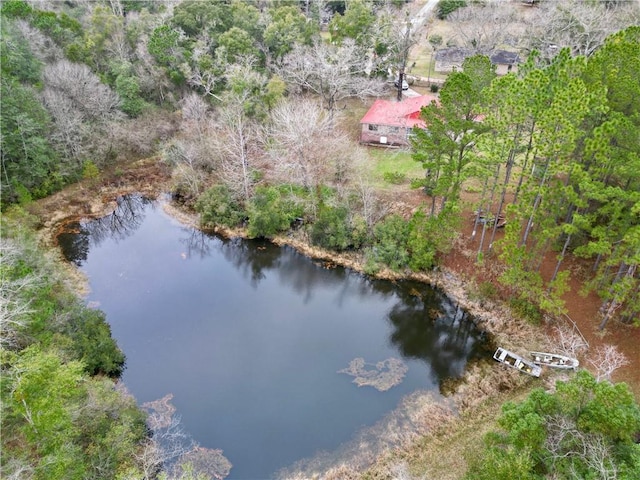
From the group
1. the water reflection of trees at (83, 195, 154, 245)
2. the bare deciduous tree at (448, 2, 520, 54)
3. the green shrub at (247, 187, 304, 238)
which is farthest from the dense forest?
the water reflection of trees at (83, 195, 154, 245)

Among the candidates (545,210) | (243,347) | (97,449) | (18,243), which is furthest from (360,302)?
(18,243)

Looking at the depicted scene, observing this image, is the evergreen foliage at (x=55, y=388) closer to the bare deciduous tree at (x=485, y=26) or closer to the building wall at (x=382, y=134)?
the building wall at (x=382, y=134)

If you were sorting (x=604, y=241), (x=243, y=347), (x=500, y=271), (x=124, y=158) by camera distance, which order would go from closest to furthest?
(x=604, y=241) → (x=243, y=347) → (x=500, y=271) → (x=124, y=158)

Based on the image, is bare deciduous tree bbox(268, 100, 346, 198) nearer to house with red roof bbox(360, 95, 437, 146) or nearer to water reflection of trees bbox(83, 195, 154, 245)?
house with red roof bbox(360, 95, 437, 146)

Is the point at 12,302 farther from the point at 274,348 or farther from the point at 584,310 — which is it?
the point at 584,310

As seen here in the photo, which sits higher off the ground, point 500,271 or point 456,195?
point 456,195

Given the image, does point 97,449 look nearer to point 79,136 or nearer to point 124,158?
point 79,136
